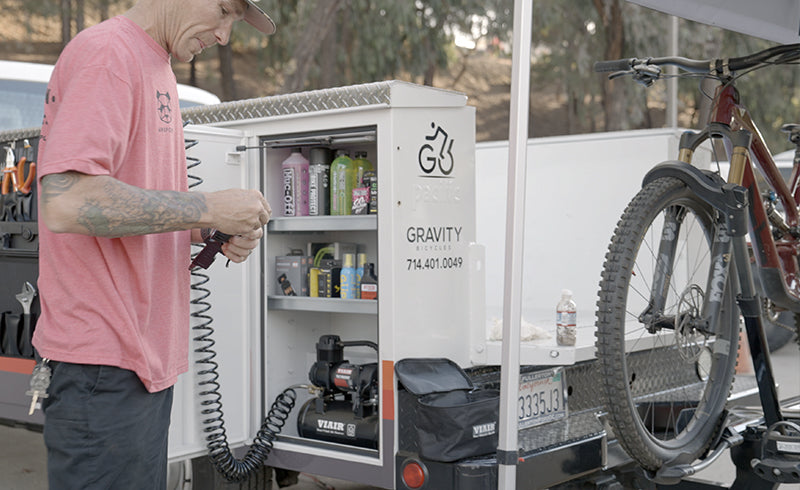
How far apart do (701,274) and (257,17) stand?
2.34 metres

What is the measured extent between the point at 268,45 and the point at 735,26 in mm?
13377

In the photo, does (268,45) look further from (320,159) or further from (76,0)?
(320,159)

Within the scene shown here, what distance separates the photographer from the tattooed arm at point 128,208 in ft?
6.68

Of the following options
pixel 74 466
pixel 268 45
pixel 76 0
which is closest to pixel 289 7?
pixel 268 45

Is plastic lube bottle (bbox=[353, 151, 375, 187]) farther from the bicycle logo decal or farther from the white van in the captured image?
the white van

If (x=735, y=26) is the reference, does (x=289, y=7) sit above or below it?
above

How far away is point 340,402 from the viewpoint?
13.0ft

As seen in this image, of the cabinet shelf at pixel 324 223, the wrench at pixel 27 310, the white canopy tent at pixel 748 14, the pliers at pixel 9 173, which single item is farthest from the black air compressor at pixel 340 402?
the white canopy tent at pixel 748 14

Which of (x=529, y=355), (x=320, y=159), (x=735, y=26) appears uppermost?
(x=735, y=26)

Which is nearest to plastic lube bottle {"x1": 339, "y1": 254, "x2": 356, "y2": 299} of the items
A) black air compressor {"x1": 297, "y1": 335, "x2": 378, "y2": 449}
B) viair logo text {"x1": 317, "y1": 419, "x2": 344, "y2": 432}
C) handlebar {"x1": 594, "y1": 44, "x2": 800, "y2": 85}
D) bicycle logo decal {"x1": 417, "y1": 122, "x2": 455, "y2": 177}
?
black air compressor {"x1": 297, "y1": 335, "x2": 378, "y2": 449}

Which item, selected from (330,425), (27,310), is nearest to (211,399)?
(330,425)

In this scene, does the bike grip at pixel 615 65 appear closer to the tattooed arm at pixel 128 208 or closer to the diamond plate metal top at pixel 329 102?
the diamond plate metal top at pixel 329 102

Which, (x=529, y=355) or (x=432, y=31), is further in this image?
(x=432, y=31)

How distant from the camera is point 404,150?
11.2ft
